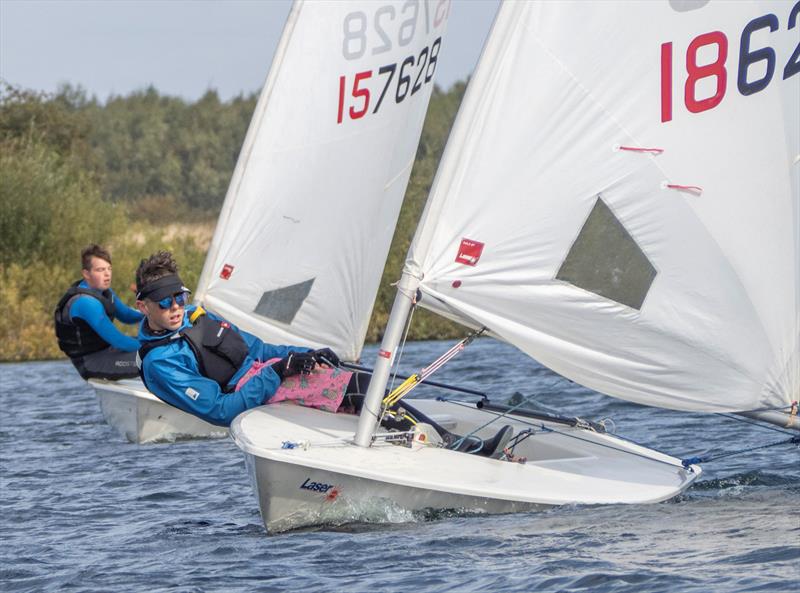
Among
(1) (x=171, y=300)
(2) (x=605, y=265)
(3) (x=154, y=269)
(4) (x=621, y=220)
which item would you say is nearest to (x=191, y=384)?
(1) (x=171, y=300)

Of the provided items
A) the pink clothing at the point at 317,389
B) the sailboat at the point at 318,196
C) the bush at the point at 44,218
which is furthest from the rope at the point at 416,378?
the bush at the point at 44,218

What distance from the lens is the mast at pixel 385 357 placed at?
19.6 ft

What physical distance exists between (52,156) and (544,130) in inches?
706

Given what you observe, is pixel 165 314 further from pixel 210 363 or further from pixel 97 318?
pixel 97 318

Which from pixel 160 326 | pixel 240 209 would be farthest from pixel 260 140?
pixel 160 326

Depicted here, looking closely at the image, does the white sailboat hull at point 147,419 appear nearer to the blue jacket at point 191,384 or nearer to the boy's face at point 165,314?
the blue jacket at point 191,384

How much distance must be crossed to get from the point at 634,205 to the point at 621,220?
8 cm

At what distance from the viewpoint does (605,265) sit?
5.95 metres

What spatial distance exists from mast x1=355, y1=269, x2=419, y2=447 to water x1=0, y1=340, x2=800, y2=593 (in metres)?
0.42

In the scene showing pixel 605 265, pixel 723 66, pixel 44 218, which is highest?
pixel 723 66

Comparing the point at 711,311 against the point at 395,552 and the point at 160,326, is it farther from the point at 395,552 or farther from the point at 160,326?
the point at 160,326

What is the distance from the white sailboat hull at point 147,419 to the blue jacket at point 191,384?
3.09 metres

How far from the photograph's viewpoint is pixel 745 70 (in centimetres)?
585

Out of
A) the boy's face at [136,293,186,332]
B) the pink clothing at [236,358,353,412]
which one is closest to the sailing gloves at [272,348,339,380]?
the pink clothing at [236,358,353,412]
